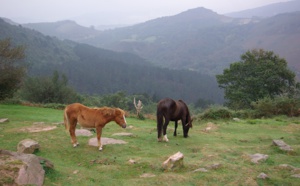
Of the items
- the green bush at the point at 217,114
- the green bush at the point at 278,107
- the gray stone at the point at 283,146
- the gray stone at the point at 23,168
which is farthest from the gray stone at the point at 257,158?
the green bush at the point at 278,107

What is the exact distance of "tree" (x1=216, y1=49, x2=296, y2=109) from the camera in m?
42.0

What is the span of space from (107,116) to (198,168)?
14.1 feet

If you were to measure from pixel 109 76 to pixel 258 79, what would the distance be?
5317 inches

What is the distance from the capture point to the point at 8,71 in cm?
2669

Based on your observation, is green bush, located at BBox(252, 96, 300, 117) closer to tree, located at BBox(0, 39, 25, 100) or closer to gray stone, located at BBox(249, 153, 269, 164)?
gray stone, located at BBox(249, 153, 269, 164)

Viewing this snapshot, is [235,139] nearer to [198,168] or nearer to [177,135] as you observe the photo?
[177,135]

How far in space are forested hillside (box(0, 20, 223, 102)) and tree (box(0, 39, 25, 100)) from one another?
4428 inches

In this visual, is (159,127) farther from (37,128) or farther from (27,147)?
(37,128)

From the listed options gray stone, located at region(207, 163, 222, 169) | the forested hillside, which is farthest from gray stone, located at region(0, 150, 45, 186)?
the forested hillside

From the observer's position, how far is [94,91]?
145m

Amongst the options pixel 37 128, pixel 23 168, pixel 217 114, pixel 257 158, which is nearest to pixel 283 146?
pixel 257 158

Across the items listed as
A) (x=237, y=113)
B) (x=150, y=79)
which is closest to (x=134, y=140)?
(x=237, y=113)

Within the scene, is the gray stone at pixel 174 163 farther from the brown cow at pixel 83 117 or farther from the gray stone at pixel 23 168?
the gray stone at pixel 23 168

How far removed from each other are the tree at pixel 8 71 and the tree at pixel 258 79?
2978 cm
